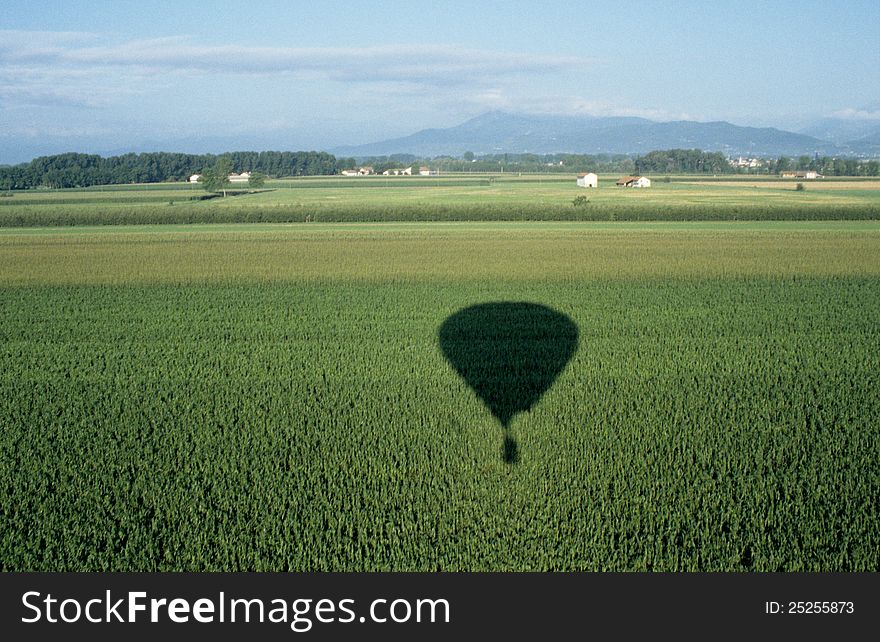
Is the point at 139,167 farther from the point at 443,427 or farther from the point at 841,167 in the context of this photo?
the point at 443,427

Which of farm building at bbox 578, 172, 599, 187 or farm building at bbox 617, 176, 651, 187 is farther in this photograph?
farm building at bbox 578, 172, 599, 187

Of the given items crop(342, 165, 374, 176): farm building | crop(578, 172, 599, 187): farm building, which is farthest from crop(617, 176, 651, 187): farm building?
crop(342, 165, 374, 176): farm building

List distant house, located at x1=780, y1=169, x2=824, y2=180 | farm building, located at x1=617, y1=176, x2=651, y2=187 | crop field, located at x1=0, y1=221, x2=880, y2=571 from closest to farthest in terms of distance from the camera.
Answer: crop field, located at x1=0, y1=221, x2=880, y2=571 → farm building, located at x1=617, y1=176, x2=651, y2=187 → distant house, located at x1=780, y1=169, x2=824, y2=180

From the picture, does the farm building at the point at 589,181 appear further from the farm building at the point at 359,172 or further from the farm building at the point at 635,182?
the farm building at the point at 359,172

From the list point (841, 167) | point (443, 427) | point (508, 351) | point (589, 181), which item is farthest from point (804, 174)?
point (443, 427)

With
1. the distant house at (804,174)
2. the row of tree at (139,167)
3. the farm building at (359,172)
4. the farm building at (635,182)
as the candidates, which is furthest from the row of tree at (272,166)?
the farm building at (635,182)

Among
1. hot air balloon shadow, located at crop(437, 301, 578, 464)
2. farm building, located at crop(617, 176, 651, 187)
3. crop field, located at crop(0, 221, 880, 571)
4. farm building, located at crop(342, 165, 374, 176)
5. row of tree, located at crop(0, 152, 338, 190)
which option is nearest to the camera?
crop field, located at crop(0, 221, 880, 571)

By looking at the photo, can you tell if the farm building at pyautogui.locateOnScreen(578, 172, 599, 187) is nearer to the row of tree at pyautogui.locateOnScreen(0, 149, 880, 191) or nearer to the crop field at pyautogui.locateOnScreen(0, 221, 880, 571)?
the row of tree at pyautogui.locateOnScreen(0, 149, 880, 191)
